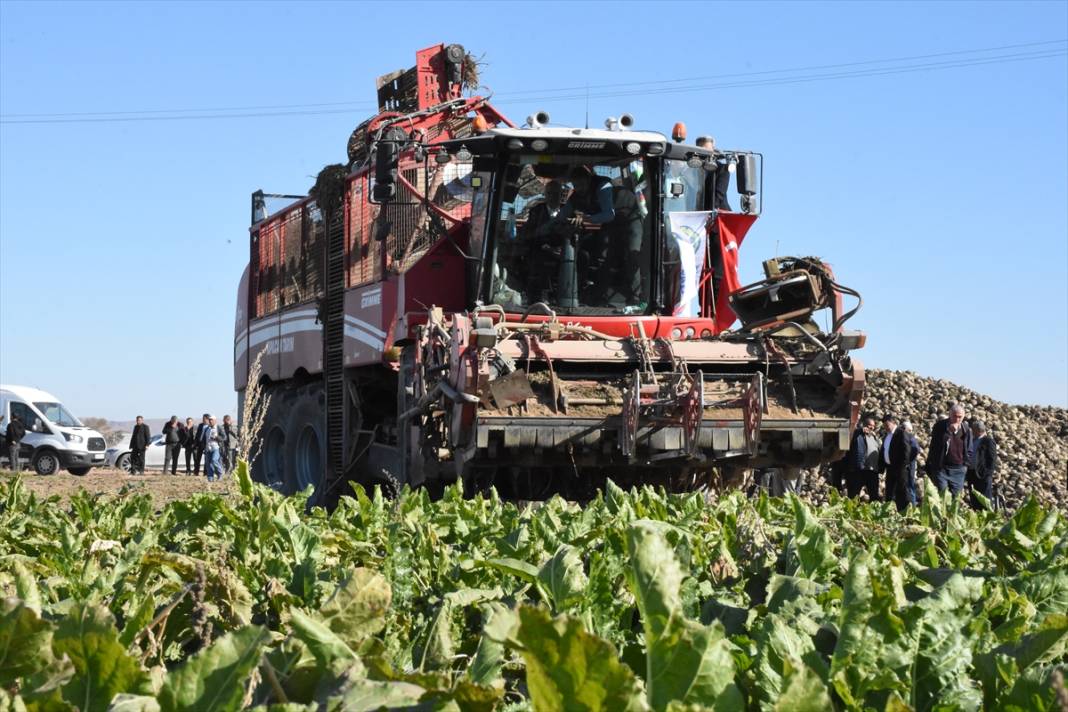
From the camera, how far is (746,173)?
499 inches

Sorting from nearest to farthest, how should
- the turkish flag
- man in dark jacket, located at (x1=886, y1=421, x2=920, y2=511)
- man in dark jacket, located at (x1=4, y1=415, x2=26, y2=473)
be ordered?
the turkish flag < man in dark jacket, located at (x1=886, y1=421, x2=920, y2=511) < man in dark jacket, located at (x1=4, y1=415, x2=26, y2=473)

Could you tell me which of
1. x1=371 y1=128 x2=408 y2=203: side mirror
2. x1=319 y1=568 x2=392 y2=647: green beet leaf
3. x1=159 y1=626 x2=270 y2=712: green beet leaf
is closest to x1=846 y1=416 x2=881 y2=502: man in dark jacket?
x1=371 y1=128 x2=408 y2=203: side mirror

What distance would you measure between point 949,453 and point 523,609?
53.0ft

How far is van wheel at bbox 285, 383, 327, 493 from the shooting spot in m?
15.6

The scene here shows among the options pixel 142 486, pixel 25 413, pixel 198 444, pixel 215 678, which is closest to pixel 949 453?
pixel 142 486

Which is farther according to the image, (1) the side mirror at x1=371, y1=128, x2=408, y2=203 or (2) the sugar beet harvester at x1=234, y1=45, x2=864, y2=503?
(1) the side mirror at x1=371, y1=128, x2=408, y2=203

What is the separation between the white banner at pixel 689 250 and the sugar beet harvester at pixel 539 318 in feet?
0.06

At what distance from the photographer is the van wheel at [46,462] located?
3475cm

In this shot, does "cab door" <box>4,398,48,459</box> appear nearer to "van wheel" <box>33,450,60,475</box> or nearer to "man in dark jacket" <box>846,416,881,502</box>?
"van wheel" <box>33,450,60,475</box>

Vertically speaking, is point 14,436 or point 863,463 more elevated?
point 14,436

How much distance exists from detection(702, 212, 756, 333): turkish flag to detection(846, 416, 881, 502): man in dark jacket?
20.9 feet

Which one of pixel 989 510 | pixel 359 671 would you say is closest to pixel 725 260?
pixel 989 510

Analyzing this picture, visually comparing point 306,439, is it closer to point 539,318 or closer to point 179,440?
point 539,318

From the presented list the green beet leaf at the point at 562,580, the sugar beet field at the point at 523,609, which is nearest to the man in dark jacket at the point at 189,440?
the sugar beet field at the point at 523,609
